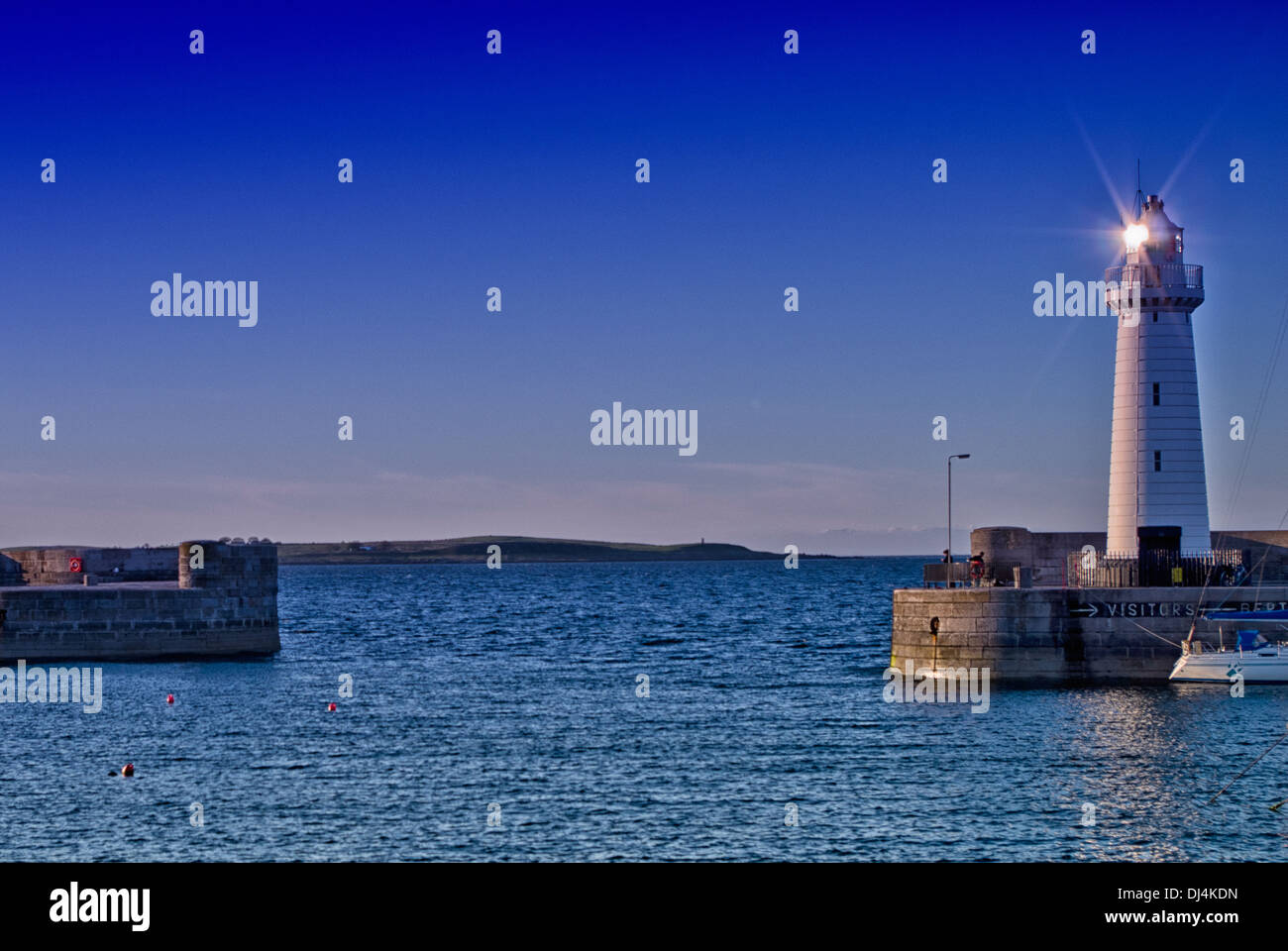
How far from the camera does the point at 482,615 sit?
397ft

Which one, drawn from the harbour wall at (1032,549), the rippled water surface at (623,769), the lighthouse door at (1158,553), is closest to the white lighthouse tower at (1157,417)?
the lighthouse door at (1158,553)

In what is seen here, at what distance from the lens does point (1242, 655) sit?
45906mm

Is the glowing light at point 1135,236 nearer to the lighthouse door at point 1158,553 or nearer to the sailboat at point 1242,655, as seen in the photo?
the lighthouse door at point 1158,553

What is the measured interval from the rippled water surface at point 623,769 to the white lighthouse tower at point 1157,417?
7.02m

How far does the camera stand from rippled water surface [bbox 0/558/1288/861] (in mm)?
24578

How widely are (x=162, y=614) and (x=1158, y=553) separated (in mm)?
38626

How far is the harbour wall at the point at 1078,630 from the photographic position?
150 feet

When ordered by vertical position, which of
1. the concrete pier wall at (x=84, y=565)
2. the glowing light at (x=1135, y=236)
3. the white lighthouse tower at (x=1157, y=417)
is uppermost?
the glowing light at (x=1135, y=236)

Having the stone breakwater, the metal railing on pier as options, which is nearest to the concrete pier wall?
the stone breakwater

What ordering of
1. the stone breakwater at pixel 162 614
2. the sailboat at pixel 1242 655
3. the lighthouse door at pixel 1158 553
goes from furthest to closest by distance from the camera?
1. the stone breakwater at pixel 162 614
2. the lighthouse door at pixel 1158 553
3. the sailboat at pixel 1242 655

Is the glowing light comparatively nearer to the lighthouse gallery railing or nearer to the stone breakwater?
the lighthouse gallery railing

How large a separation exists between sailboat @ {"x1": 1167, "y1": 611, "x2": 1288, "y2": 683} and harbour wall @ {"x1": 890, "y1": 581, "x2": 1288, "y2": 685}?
0.38m

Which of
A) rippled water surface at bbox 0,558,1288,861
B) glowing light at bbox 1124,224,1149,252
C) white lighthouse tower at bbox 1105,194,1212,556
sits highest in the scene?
glowing light at bbox 1124,224,1149,252

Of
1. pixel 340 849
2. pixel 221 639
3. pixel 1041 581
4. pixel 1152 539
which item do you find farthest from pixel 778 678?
pixel 340 849
